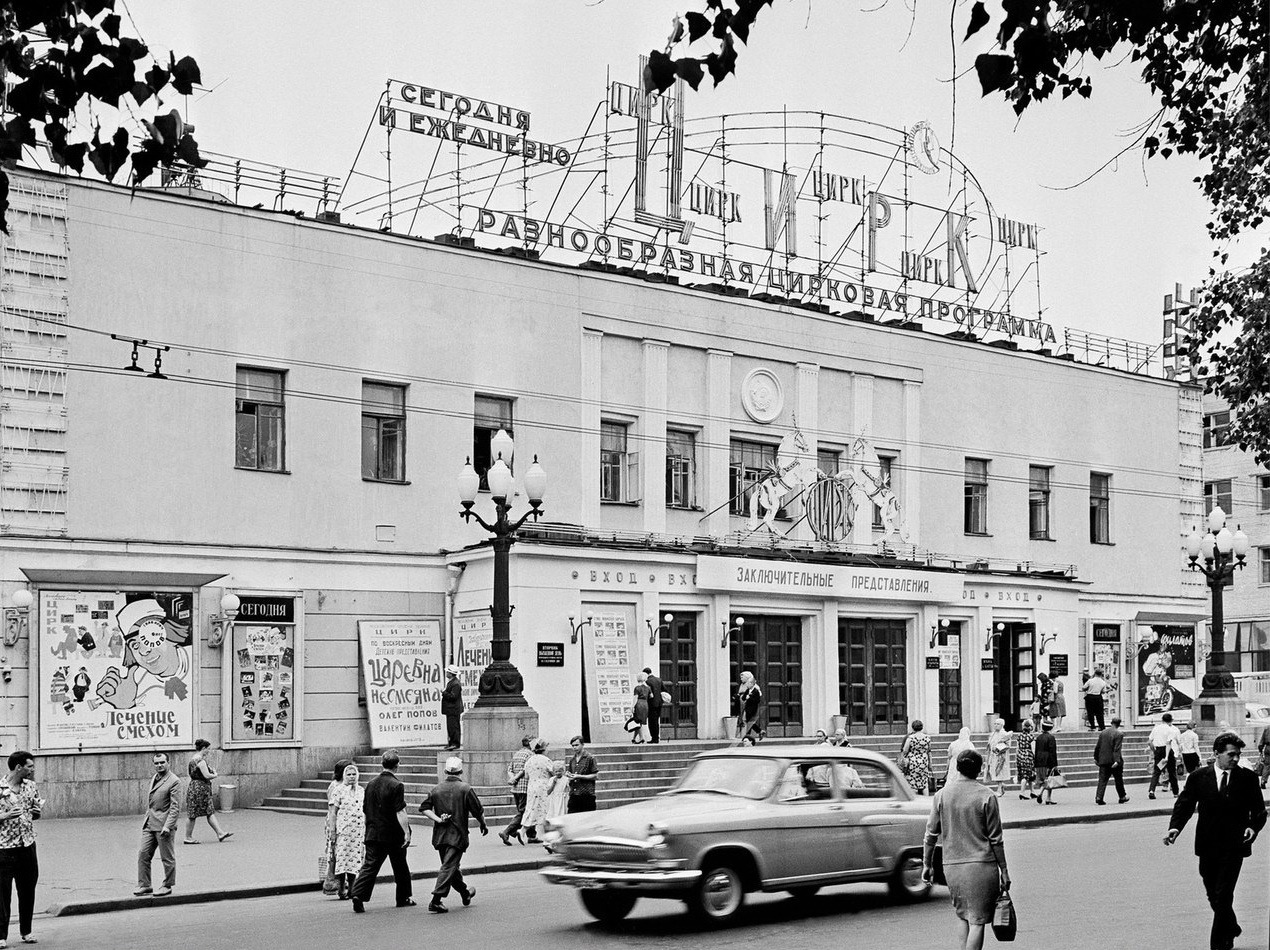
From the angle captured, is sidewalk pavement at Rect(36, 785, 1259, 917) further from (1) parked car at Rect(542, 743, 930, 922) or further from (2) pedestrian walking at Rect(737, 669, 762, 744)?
(2) pedestrian walking at Rect(737, 669, 762, 744)

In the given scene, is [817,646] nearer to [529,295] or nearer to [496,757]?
[529,295]

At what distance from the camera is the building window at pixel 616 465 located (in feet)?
122

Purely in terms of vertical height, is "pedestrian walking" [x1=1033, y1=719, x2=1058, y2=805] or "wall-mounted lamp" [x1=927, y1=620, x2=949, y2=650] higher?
"wall-mounted lamp" [x1=927, y1=620, x2=949, y2=650]

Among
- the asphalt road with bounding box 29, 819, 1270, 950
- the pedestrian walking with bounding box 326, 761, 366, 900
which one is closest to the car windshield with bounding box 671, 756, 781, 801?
the asphalt road with bounding box 29, 819, 1270, 950

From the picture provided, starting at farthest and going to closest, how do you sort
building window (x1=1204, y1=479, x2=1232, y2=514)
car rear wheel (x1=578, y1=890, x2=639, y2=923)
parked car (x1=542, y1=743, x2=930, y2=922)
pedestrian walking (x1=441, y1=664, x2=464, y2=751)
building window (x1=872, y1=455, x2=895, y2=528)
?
building window (x1=1204, y1=479, x2=1232, y2=514)
building window (x1=872, y1=455, x2=895, y2=528)
pedestrian walking (x1=441, y1=664, x2=464, y2=751)
car rear wheel (x1=578, y1=890, x2=639, y2=923)
parked car (x1=542, y1=743, x2=930, y2=922)

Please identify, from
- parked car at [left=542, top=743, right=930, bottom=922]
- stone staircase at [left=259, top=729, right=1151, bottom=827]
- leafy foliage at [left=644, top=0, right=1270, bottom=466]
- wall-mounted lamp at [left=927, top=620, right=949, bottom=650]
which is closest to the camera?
leafy foliage at [left=644, top=0, right=1270, bottom=466]

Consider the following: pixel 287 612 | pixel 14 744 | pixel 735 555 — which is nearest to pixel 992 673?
pixel 735 555

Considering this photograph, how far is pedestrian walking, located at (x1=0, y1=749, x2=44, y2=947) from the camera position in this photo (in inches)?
609

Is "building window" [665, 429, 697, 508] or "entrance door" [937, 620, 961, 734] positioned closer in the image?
"building window" [665, 429, 697, 508]

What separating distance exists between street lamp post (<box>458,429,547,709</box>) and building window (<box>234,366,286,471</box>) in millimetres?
7421

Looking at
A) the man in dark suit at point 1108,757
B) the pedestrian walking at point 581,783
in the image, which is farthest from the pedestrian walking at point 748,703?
the pedestrian walking at point 581,783

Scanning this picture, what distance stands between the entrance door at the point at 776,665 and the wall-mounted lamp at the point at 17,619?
605 inches

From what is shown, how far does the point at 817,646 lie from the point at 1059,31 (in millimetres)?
28779

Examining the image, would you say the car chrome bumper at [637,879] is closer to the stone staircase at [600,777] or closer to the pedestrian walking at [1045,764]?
the stone staircase at [600,777]
